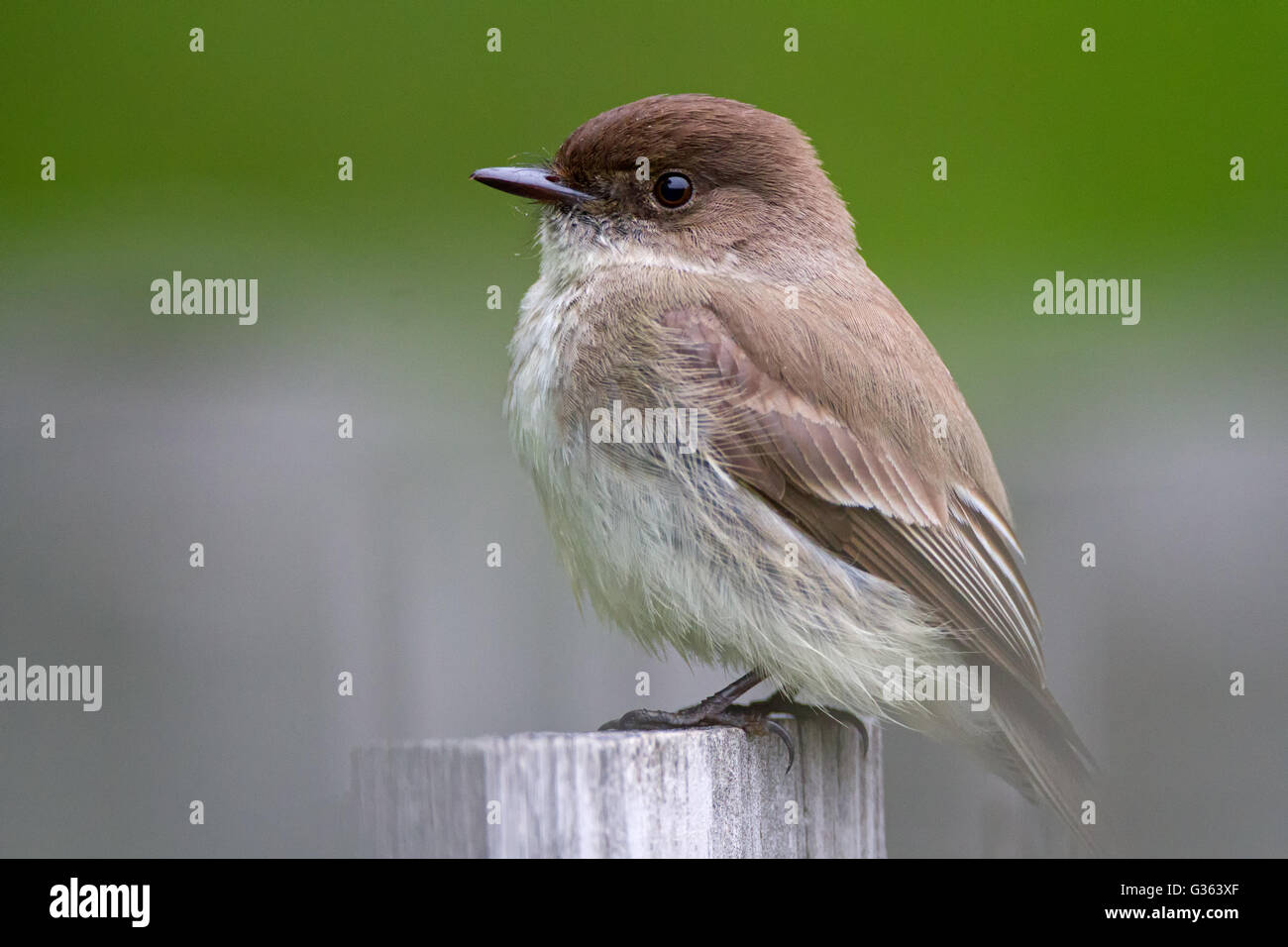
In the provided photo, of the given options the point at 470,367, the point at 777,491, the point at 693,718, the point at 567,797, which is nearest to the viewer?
the point at 567,797

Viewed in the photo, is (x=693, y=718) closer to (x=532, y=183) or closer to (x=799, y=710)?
(x=799, y=710)

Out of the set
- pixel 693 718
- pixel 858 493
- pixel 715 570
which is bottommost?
pixel 693 718

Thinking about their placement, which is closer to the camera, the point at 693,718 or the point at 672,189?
the point at 693,718

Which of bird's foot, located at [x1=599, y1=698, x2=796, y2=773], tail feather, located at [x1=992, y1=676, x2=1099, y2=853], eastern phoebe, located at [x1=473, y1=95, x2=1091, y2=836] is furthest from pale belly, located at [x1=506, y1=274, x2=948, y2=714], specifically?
tail feather, located at [x1=992, y1=676, x2=1099, y2=853]

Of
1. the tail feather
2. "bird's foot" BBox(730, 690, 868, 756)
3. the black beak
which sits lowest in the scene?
the tail feather

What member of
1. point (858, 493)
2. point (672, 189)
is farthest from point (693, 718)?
point (672, 189)

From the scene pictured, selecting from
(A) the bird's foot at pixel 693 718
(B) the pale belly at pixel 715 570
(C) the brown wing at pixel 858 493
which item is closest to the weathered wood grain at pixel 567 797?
(A) the bird's foot at pixel 693 718

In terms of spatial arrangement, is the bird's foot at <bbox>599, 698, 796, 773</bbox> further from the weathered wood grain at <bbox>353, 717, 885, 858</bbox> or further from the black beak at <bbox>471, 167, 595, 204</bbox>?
the black beak at <bbox>471, 167, 595, 204</bbox>
